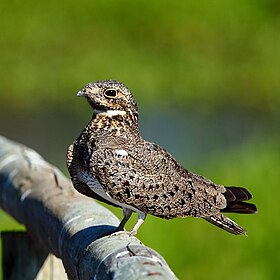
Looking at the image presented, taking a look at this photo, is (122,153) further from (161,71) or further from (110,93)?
(161,71)

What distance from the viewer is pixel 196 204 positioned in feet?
14.0

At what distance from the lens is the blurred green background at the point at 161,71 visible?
11.5 meters

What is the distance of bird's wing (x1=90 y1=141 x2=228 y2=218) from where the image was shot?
4.15m

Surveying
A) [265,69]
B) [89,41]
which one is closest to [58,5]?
[89,41]

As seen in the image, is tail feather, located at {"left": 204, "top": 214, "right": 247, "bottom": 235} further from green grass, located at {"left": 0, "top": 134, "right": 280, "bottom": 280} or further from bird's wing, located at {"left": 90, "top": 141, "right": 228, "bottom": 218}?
green grass, located at {"left": 0, "top": 134, "right": 280, "bottom": 280}

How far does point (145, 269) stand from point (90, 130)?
1377 millimetres

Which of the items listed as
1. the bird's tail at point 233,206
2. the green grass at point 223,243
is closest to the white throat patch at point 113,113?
the bird's tail at point 233,206

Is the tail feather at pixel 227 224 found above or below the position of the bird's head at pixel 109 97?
below

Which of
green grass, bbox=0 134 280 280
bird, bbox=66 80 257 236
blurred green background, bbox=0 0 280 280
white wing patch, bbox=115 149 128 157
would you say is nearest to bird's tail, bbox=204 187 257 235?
bird, bbox=66 80 257 236

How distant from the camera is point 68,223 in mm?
4016

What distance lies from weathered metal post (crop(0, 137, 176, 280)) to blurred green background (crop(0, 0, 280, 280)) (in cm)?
399

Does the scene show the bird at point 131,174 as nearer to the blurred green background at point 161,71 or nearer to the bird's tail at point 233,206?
the bird's tail at point 233,206

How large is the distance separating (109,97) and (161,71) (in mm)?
10272

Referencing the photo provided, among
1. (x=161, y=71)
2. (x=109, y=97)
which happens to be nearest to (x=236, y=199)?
(x=109, y=97)
